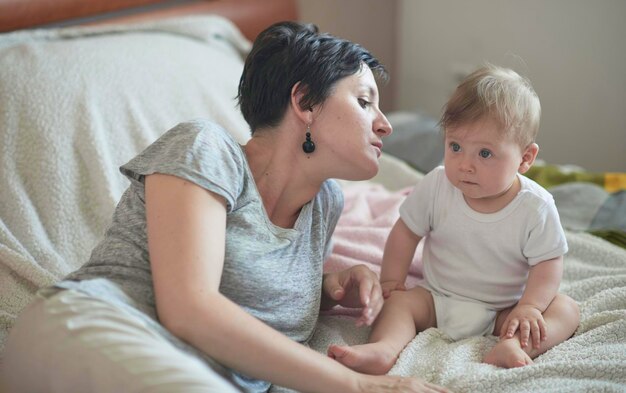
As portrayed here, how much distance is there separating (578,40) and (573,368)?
1.60 m

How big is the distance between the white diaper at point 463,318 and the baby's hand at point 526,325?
0.07 metres

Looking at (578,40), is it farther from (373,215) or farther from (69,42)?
(69,42)

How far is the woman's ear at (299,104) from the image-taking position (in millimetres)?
1297

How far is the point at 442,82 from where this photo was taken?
9.64 ft

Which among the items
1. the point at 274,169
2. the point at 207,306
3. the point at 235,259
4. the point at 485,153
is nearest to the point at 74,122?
the point at 274,169

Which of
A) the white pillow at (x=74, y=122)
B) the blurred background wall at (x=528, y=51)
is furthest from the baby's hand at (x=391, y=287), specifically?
the blurred background wall at (x=528, y=51)

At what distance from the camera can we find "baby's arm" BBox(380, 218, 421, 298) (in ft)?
4.76

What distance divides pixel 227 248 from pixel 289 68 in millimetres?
336

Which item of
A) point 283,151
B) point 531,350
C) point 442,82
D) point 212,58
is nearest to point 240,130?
point 212,58

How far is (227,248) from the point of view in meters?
1.17

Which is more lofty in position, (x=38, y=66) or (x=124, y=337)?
(x=38, y=66)

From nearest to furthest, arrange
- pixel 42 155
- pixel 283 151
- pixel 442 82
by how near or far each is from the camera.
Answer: pixel 283 151 → pixel 42 155 → pixel 442 82

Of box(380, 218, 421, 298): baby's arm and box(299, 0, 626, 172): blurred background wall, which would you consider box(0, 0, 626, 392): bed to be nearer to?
box(380, 218, 421, 298): baby's arm

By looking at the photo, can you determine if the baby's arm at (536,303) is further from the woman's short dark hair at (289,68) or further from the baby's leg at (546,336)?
the woman's short dark hair at (289,68)
